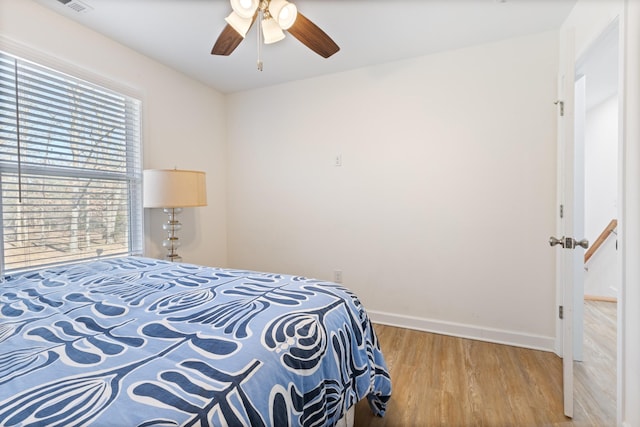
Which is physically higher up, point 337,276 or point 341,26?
point 341,26

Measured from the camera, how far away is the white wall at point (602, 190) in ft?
11.3

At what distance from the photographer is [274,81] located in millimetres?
3066

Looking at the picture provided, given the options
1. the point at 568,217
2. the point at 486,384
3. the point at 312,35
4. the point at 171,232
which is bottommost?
the point at 486,384

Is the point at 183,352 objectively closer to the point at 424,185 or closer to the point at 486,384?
the point at 486,384

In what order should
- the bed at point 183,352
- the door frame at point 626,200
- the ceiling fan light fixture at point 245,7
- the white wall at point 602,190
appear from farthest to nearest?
the white wall at point 602,190 < the ceiling fan light fixture at point 245,7 < the door frame at point 626,200 < the bed at point 183,352

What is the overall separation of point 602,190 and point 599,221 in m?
0.39

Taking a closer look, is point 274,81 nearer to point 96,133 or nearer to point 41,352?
point 96,133

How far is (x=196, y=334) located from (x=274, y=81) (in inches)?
111

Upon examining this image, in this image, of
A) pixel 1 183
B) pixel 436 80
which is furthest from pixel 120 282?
pixel 436 80

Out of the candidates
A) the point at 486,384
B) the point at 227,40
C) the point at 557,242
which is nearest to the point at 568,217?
the point at 557,242

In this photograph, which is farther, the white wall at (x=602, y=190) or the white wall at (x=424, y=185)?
the white wall at (x=602, y=190)

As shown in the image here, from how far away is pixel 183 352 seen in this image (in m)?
0.77

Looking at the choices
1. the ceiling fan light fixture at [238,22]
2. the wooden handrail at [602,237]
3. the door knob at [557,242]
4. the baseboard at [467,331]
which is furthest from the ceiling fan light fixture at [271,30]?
the wooden handrail at [602,237]

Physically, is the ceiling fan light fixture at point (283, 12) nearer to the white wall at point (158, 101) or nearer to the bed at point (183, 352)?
the bed at point (183, 352)
